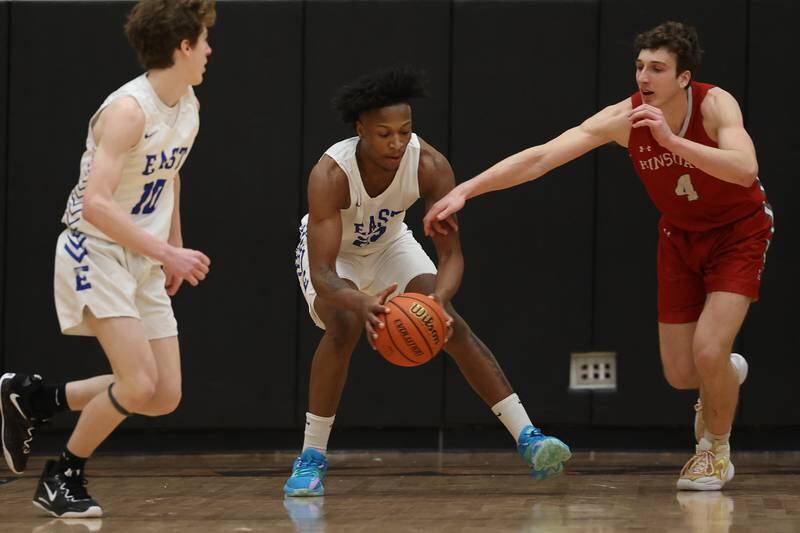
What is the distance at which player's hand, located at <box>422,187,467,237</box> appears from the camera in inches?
175

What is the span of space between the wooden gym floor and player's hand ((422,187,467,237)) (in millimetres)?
994

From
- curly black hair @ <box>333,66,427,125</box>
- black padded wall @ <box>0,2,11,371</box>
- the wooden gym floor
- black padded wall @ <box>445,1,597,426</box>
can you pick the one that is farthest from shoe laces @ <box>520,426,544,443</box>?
black padded wall @ <box>0,2,11,371</box>

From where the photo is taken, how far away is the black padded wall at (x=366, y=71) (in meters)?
6.42

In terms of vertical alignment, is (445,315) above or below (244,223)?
below

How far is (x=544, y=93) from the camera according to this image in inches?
255

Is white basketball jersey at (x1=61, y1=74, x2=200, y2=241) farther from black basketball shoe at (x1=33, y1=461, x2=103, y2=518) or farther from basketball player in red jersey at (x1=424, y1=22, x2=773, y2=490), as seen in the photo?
basketball player in red jersey at (x1=424, y1=22, x2=773, y2=490)

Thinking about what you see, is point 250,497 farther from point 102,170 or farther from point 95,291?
point 102,170

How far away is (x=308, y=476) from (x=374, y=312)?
837mm

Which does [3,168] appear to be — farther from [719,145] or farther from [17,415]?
[719,145]

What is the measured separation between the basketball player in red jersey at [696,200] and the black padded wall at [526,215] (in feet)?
4.91

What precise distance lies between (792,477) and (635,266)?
150 cm

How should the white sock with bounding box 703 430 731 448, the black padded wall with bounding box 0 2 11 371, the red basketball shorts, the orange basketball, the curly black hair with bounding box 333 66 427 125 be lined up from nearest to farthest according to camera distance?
the orange basketball
the curly black hair with bounding box 333 66 427 125
the red basketball shorts
the white sock with bounding box 703 430 731 448
the black padded wall with bounding box 0 2 11 371

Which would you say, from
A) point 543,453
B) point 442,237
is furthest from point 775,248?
point 442,237

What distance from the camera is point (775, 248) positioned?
21.2 ft
